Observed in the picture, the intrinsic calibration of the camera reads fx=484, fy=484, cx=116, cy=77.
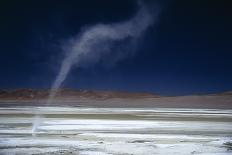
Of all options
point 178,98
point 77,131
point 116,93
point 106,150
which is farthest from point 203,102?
point 106,150

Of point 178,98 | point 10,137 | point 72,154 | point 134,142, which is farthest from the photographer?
point 178,98

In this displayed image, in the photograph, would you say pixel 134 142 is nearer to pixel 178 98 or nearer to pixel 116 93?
pixel 178 98

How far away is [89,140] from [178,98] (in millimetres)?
80839

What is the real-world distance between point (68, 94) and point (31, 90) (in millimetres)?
10419

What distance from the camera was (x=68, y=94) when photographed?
→ 5261 inches

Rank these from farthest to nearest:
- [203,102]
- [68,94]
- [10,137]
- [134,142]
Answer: [68,94] < [203,102] < [10,137] < [134,142]

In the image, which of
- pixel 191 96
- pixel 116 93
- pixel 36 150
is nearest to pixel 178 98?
pixel 191 96

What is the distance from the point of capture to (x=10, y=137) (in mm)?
16672

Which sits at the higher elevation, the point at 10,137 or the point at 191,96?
the point at 191,96

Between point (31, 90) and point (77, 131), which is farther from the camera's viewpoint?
point (31, 90)

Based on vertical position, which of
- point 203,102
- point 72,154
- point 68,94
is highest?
point 68,94

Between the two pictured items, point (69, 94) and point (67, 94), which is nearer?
point (67, 94)

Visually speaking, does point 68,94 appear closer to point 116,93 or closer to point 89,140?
point 116,93

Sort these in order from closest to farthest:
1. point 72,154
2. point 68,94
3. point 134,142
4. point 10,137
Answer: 1. point 72,154
2. point 134,142
3. point 10,137
4. point 68,94
